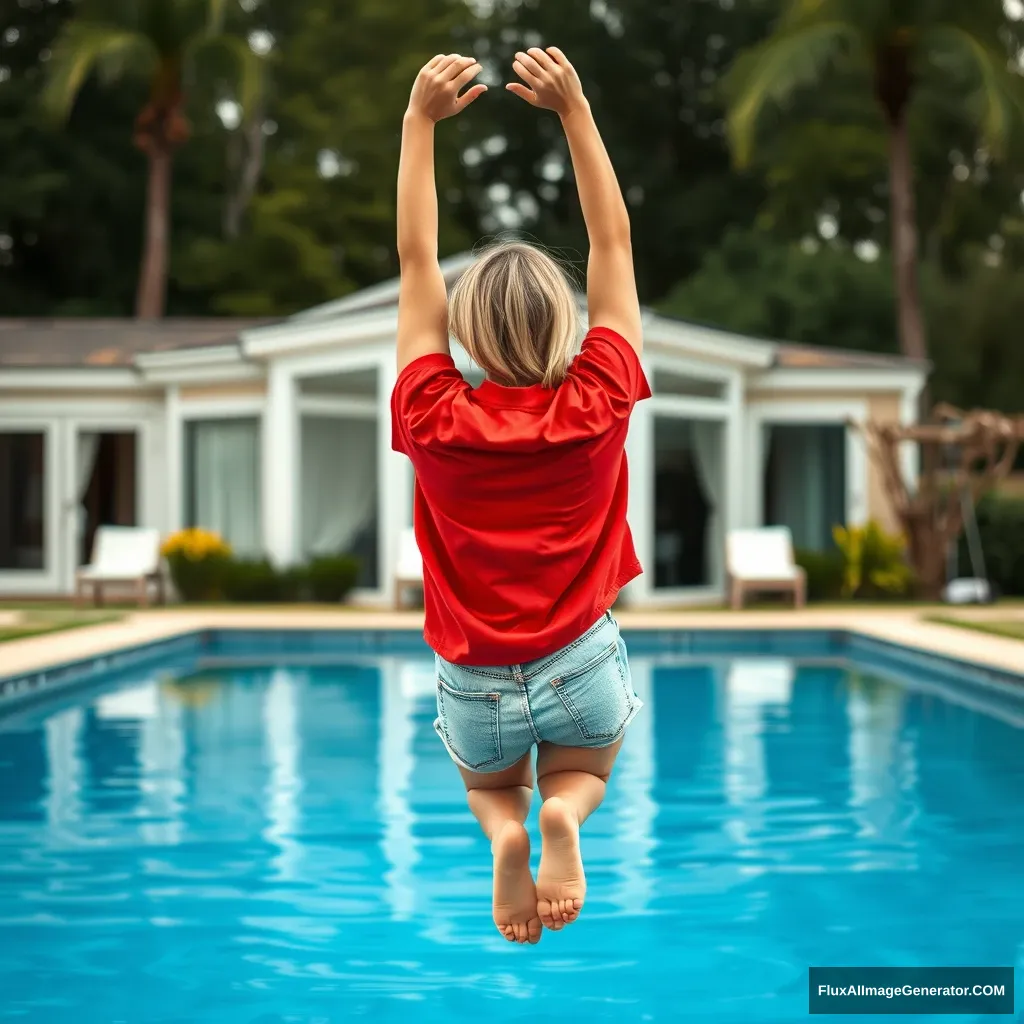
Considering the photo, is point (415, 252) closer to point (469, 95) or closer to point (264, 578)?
point (469, 95)

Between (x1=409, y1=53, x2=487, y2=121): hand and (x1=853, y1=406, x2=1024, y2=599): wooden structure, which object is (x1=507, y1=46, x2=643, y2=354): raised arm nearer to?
(x1=409, y1=53, x2=487, y2=121): hand

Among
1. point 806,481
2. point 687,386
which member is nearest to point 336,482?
point 687,386

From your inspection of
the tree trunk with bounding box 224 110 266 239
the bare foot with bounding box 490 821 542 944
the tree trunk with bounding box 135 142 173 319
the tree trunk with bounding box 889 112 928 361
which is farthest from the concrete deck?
the tree trunk with bounding box 224 110 266 239

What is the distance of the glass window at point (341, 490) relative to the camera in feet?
49.2

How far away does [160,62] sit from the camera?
21.0 metres

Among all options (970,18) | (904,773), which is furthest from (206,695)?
(970,18)

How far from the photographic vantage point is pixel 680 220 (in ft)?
97.2

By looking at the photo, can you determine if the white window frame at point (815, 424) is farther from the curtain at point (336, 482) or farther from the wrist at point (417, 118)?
the wrist at point (417, 118)

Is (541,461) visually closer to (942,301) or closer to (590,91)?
(942,301)

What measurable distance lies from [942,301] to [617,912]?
2313 centimetres

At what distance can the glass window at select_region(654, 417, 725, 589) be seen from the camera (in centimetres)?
1474

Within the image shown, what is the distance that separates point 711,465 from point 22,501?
7386mm

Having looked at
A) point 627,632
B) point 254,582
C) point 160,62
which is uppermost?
point 160,62

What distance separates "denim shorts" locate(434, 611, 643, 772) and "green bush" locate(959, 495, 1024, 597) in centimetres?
1379
